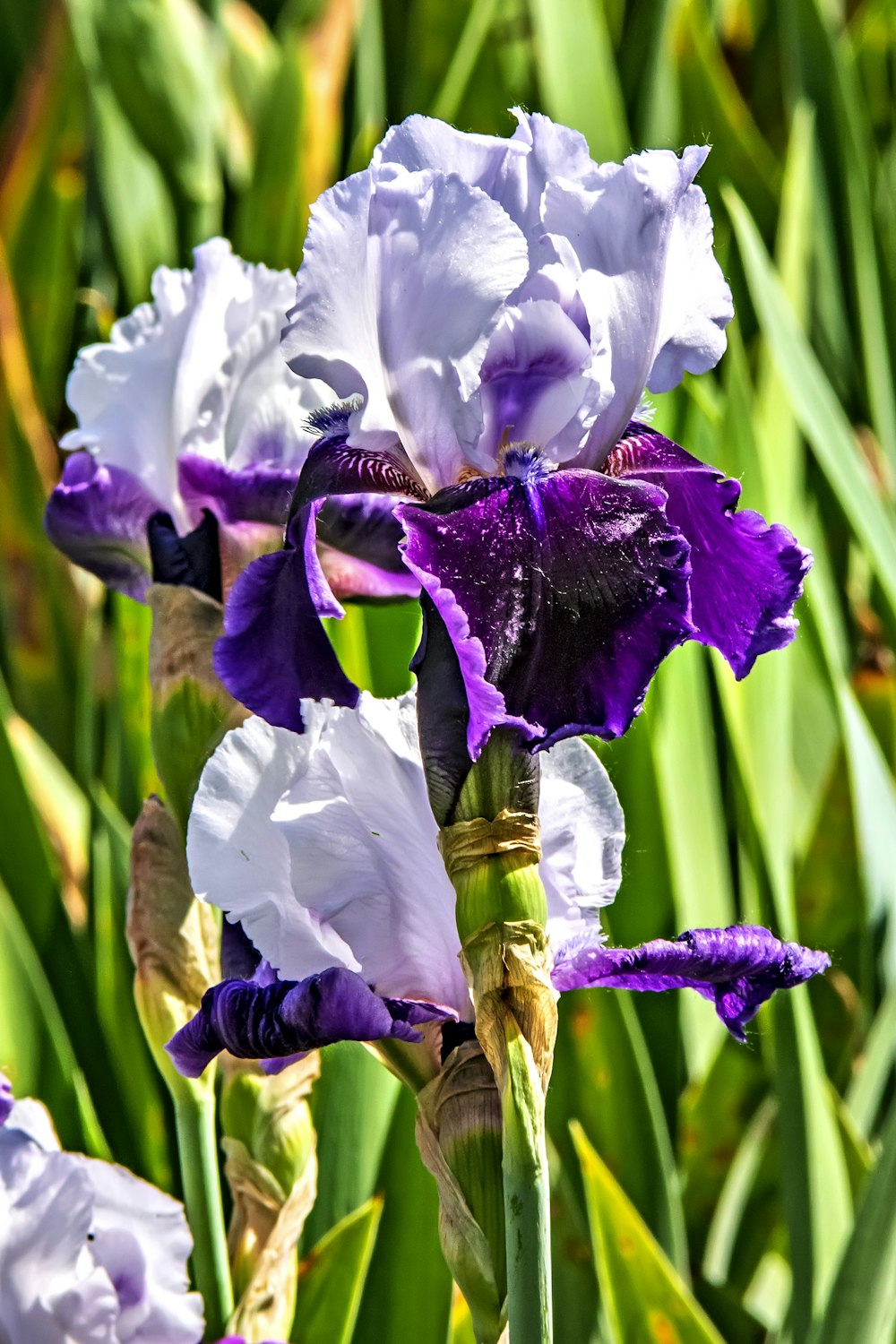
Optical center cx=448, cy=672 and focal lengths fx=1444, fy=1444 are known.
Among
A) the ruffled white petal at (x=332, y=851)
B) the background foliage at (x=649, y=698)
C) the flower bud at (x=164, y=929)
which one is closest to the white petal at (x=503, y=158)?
the ruffled white petal at (x=332, y=851)

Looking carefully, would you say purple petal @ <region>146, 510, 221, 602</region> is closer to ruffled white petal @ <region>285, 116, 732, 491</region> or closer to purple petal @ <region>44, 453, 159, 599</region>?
purple petal @ <region>44, 453, 159, 599</region>

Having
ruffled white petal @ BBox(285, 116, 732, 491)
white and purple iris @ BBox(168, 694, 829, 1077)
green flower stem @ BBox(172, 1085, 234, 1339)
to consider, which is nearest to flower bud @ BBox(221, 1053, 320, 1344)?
green flower stem @ BBox(172, 1085, 234, 1339)

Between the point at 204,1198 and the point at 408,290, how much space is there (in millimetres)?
278

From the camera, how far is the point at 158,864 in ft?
1.49

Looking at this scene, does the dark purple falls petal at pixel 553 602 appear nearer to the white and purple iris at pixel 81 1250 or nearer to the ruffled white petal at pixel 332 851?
the ruffled white petal at pixel 332 851

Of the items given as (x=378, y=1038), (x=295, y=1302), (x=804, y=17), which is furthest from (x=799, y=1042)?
(x=804, y=17)

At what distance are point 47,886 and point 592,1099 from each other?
0.92 feet

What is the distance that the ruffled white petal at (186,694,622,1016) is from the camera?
1.09 ft

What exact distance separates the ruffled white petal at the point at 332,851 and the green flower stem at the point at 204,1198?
0.12 meters

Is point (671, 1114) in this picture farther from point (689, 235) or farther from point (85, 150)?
point (85, 150)

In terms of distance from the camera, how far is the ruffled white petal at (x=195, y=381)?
1.55ft

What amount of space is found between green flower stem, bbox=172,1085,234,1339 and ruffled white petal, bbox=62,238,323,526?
185 mm

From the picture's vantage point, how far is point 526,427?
0.31 meters

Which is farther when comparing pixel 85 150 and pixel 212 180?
pixel 85 150
